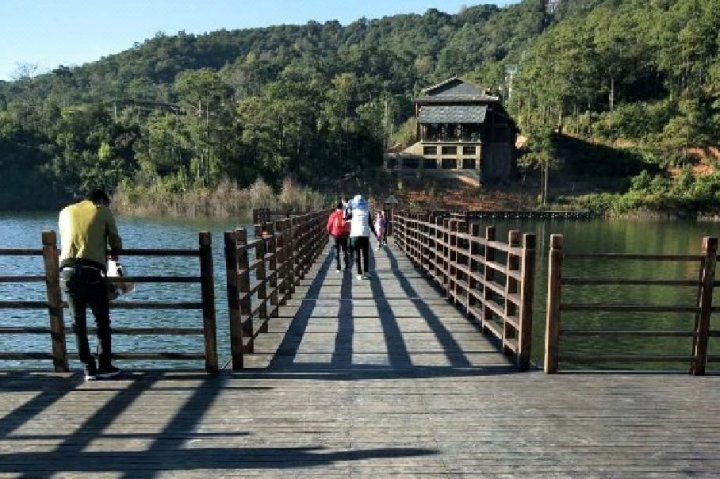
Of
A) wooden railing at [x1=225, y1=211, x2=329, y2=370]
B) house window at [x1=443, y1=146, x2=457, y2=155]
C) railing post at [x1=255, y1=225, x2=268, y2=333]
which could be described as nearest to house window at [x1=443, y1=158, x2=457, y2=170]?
house window at [x1=443, y1=146, x2=457, y2=155]

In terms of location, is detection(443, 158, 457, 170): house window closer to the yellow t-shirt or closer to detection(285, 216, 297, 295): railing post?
detection(285, 216, 297, 295): railing post

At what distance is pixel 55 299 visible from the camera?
5.74 m

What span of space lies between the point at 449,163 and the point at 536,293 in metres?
53.3

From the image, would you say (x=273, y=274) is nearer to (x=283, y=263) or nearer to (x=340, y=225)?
(x=283, y=263)

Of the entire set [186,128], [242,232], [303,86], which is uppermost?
[303,86]

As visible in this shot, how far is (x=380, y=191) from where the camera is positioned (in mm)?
68125

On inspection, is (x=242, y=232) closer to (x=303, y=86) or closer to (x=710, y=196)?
(x=710, y=196)

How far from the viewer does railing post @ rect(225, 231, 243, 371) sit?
5.85m

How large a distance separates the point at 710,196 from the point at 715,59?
100ft

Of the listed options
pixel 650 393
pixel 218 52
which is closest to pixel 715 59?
pixel 650 393

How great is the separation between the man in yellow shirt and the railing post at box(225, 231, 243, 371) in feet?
3.36

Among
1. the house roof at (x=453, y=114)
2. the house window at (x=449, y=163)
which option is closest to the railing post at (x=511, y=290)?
the house roof at (x=453, y=114)

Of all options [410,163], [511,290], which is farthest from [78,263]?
[410,163]

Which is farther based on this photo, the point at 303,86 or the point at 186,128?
the point at 303,86
